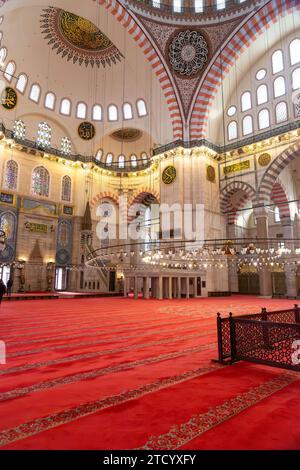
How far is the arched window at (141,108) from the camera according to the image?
15.8 metres

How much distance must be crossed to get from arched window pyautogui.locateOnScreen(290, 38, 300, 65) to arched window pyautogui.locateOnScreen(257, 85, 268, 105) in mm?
1311

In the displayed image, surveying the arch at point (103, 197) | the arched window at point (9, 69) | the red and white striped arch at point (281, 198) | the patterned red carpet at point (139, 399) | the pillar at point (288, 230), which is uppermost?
the arched window at point (9, 69)

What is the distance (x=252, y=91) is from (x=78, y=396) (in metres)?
14.2

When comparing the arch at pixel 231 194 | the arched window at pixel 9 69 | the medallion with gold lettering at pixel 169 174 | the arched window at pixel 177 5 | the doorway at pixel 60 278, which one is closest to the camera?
the arched window at pixel 177 5

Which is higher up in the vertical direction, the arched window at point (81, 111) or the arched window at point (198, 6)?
the arched window at point (198, 6)

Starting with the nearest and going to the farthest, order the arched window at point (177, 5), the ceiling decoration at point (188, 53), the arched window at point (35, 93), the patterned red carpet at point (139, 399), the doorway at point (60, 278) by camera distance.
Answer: the patterned red carpet at point (139, 399)
the arched window at point (177, 5)
the ceiling decoration at point (188, 53)
the arched window at point (35, 93)
the doorway at point (60, 278)

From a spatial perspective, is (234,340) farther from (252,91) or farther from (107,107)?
(107,107)

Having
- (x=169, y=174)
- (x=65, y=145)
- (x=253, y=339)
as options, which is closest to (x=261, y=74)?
(x=169, y=174)

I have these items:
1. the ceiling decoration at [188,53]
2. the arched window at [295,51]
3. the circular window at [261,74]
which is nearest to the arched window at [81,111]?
the ceiling decoration at [188,53]

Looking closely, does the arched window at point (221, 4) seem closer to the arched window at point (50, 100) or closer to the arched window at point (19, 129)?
the arched window at point (50, 100)

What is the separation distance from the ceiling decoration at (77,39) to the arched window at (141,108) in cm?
221

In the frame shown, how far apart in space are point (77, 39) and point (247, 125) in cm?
878

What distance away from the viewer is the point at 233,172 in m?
13.5

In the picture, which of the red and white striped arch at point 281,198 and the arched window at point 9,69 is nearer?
the arched window at point 9,69
